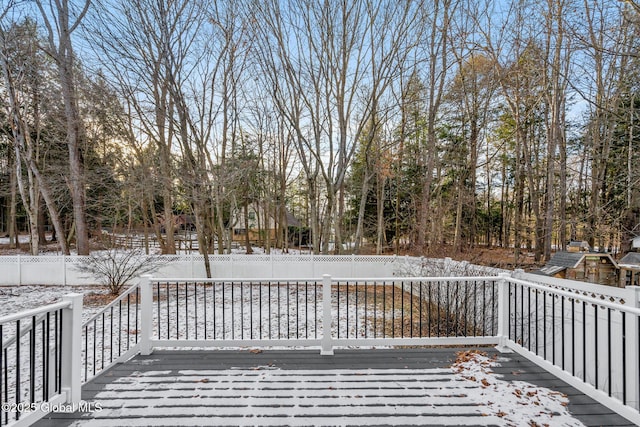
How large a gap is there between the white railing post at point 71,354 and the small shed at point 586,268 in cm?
602

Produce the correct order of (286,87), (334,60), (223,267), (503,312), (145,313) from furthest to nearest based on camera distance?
(286,87)
(223,267)
(334,60)
(503,312)
(145,313)

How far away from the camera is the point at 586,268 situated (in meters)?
5.39

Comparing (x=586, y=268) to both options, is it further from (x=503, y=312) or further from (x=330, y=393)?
(x=330, y=393)

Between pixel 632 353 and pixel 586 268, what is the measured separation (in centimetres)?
358

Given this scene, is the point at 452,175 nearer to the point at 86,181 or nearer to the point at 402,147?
the point at 402,147

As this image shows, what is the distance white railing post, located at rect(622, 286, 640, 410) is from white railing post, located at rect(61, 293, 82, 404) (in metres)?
3.92

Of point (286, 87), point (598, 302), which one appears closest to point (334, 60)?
point (286, 87)

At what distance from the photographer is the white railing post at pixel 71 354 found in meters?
2.60

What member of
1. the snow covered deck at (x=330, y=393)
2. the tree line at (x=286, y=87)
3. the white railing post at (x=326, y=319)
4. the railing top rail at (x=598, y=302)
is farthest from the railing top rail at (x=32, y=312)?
the tree line at (x=286, y=87)

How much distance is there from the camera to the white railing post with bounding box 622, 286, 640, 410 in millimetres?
2319

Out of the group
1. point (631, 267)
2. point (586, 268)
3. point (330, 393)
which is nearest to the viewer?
point (330, 393)

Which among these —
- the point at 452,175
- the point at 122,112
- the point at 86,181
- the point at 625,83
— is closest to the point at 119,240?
the point at 86,181

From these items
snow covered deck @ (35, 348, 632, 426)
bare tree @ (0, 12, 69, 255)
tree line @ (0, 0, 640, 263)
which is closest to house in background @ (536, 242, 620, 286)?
snow covered deck @ (35, 348, 632, 426)

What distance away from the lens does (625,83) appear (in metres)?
7.76
